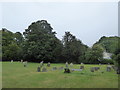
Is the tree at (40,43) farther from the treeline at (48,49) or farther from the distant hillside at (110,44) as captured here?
the distant hillside at (110,44)

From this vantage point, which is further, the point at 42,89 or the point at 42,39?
the point at 42,39

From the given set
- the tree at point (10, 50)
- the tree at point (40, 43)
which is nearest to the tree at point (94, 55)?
the tree at point (40, 43)

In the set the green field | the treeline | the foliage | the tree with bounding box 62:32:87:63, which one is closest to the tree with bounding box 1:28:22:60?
the treeline

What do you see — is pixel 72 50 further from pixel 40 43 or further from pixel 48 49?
pixel 40 43

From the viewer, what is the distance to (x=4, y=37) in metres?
28.0

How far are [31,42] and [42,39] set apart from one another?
2385 mm

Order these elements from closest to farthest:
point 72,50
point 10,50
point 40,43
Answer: point 72,50, point 40,43, point 10,50

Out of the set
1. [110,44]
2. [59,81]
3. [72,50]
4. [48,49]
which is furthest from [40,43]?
[59,81]

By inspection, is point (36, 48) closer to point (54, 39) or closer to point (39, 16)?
point (54, 39)

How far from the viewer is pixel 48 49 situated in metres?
24.7

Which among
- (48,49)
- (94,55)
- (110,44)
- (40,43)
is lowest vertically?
Result: (94,55)

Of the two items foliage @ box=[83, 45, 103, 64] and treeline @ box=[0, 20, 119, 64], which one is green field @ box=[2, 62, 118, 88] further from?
treeline @ box=[0, 20, 119, 64]

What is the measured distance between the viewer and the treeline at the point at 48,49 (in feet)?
77.9

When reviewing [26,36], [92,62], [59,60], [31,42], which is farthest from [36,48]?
[92,62]
